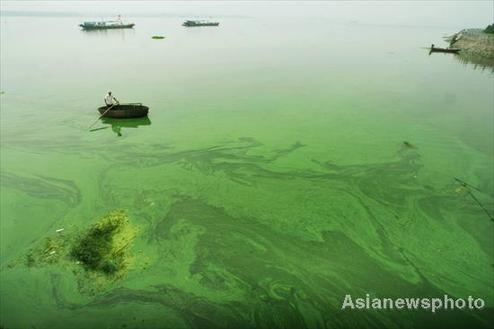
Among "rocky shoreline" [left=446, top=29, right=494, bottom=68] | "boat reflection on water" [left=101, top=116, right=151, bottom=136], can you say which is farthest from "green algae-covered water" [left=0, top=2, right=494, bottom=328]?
"rocky shoreline" [left=446, top=29, right=494, bottom=68]

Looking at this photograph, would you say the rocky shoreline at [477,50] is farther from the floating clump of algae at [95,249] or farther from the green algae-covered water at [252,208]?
the floating clump of algae at [95,249]

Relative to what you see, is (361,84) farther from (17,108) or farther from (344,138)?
(17,108)

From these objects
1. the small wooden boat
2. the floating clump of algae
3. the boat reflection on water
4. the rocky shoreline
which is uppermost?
the rocky shoreline

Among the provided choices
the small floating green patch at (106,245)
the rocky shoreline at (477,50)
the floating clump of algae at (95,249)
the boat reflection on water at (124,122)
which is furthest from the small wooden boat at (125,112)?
the rocky shoreline at (477,50)

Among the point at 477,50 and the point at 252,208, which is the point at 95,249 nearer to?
the point at 252,208

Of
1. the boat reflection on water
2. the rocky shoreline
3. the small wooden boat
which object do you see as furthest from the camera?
the rocky shoreline

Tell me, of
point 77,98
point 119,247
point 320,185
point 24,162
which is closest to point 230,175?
point 320,185

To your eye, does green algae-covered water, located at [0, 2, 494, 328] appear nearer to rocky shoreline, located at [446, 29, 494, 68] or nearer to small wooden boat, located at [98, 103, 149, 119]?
small wooden boat, located at [98, 103, 149, 119]
